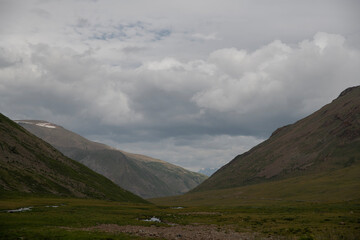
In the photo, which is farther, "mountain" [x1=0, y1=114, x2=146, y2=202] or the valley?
"mountain" [x1=0, y1=114, x2=146, y2=202]

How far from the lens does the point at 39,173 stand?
14250cm

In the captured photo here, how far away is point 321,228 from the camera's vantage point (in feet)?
168

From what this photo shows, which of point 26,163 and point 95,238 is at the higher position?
point 26,163

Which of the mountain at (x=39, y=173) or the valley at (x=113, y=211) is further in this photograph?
the mountain at (x=39, y=173)

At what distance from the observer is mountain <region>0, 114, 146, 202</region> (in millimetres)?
123250

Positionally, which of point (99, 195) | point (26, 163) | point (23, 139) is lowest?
point (99, 195)

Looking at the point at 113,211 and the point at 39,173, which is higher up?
the point at 39,173

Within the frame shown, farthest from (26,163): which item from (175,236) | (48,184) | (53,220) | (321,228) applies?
(321,228)

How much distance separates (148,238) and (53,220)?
23.9m

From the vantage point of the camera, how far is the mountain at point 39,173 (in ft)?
404

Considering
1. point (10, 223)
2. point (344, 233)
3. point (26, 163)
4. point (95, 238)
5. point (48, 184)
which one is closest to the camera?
point (95, 238)

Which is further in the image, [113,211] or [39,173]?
[39,173]

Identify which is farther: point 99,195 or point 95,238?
point 99,195

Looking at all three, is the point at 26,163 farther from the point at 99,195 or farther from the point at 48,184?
the point at 99,195
